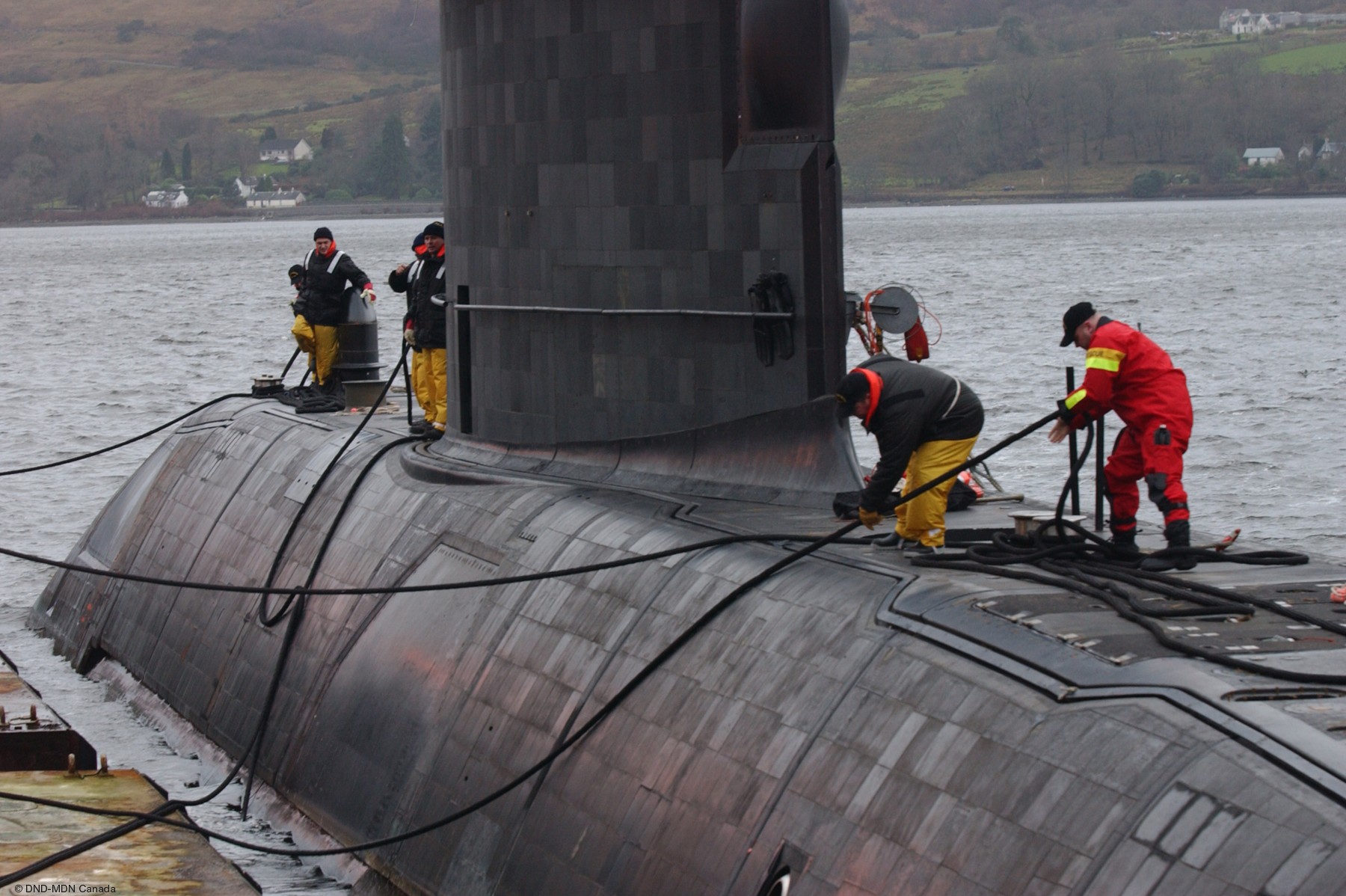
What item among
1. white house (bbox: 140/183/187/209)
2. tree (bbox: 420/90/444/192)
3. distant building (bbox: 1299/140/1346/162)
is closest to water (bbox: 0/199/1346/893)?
tree (bbox: 420/90/444/192)

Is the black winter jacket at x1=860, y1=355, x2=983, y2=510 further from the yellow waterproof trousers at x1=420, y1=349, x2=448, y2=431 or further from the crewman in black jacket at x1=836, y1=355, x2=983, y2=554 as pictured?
the yellow waterproof trousers at x1=420, y1=349, x2=448, y2=431

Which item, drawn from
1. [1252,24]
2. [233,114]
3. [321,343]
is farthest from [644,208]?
[233,114]

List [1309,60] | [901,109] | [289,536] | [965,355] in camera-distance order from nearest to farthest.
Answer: [289,536] → [965,355] → [901,109] → [1309,60]

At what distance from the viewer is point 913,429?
9.87m

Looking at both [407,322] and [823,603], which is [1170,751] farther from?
[407,322]

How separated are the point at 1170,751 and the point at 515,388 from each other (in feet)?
25.1

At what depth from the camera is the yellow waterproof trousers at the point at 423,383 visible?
1630cm

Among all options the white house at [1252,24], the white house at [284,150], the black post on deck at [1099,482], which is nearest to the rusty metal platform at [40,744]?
the black post on deck at [1099,482]

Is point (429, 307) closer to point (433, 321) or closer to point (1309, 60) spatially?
point (433, 321)

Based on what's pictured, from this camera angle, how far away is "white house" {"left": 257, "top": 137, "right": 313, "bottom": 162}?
16371 centimetres

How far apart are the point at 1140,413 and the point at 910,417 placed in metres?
1.25

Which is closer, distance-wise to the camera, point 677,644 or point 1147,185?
point 677,644

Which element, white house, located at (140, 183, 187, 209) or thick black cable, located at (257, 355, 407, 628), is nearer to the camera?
thick black cable, located at (257, 355, 407, 628)

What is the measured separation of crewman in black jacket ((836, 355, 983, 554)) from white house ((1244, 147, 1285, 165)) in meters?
132
